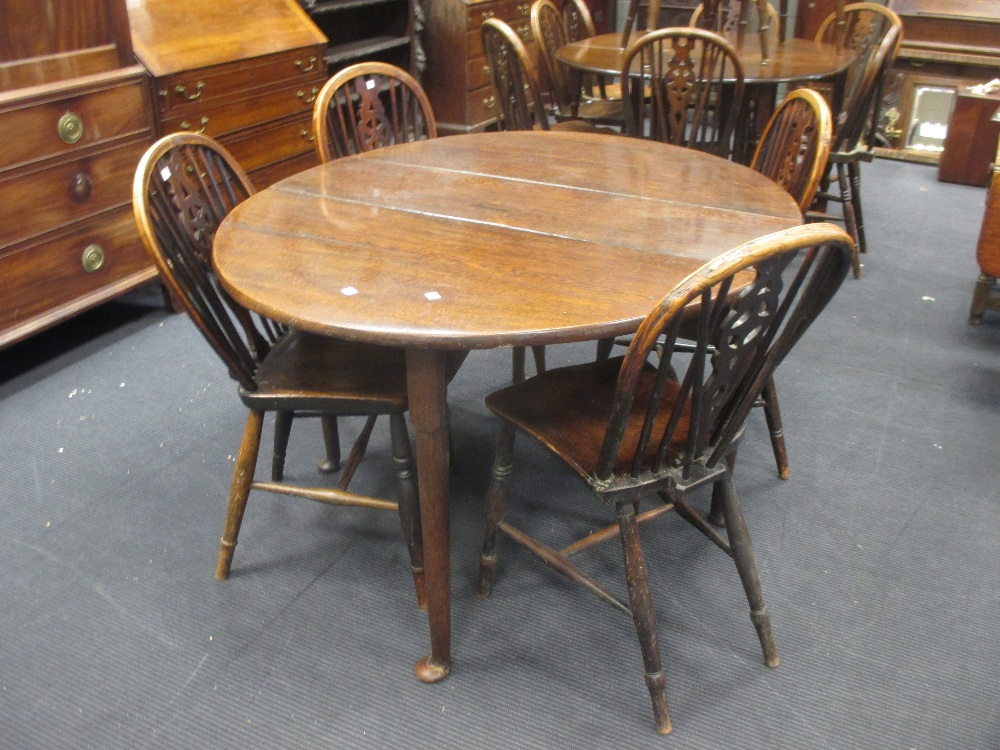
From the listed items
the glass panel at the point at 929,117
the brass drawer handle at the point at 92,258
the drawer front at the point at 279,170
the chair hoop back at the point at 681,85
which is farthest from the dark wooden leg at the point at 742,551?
the glass panel at the point at 929,117

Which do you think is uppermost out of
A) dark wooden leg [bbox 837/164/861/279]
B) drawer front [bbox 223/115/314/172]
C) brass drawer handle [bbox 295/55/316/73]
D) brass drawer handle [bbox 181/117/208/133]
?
brass drawer handle [bbox 295/55/316/73]

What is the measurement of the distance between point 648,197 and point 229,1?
2131 mm

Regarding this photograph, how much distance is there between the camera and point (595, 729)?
1446 mm

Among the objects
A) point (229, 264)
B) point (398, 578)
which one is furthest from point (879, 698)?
point (229, 264)

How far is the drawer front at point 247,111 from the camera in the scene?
282 centimetres

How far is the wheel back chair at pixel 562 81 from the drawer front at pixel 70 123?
1469 millimetres

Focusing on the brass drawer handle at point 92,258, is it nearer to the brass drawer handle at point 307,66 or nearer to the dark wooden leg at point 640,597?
the brass drawer handle at point 307,66

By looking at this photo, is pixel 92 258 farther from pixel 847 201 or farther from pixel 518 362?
pixel 847 201

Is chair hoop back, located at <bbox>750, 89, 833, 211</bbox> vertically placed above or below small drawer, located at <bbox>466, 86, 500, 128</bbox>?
above

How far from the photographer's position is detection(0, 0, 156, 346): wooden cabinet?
2.31 metres

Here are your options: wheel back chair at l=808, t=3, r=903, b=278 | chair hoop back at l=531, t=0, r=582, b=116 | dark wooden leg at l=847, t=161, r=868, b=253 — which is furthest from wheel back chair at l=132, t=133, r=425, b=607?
dark wooden leg at l=847, t=161, r=868, b=253

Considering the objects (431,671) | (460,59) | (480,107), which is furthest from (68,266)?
(480,107)

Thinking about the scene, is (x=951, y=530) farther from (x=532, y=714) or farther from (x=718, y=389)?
(x=532, y=714)

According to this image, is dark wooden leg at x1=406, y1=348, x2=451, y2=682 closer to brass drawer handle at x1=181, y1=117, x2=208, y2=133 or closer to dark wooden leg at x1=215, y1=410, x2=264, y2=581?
dark wooden leg at x1=215, y1=410, x2=264, y2=581
